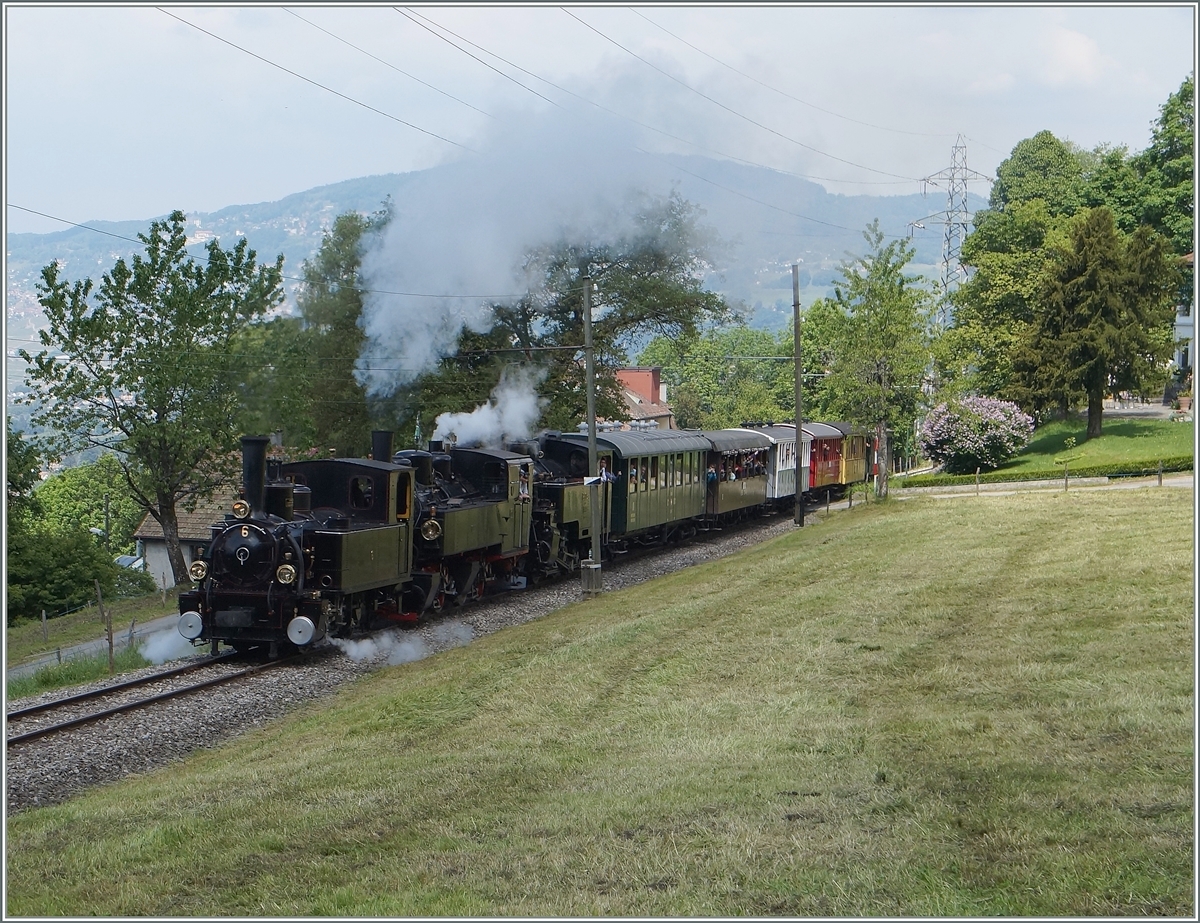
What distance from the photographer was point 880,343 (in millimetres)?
36344

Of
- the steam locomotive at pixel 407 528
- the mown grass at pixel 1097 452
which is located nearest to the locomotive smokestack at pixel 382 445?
the steam locomotive at pixel 407 528

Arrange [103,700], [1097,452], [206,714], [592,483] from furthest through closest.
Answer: [1097,452], [592,483], [103,700], [206,714]

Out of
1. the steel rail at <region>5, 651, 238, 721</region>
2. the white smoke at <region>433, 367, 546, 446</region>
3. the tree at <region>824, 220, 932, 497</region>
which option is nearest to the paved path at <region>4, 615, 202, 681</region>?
the steel rail at <region>5, 651, 238, 721</region>

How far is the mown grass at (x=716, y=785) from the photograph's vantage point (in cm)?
608

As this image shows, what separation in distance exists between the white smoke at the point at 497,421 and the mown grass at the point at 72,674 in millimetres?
8534

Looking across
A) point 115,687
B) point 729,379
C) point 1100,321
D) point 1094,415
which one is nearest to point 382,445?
point 115,687

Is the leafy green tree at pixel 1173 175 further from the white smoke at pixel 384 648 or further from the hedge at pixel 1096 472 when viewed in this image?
the white smoke at pixel 384 648

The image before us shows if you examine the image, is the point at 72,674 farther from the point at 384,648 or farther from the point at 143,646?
the point at 384,648

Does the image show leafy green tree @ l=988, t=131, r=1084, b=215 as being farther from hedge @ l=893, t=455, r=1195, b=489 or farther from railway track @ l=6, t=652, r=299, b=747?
railway track @ l=6, t=652, r=299, b=747

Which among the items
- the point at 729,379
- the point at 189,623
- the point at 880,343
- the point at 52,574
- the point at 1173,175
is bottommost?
the point at 52,574

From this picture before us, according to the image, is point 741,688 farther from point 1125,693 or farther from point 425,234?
point 425,234

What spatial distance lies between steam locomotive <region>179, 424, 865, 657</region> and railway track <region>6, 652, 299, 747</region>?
2.35 feet

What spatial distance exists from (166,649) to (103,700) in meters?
3.90

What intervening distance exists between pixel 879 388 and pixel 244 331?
21.4 m
